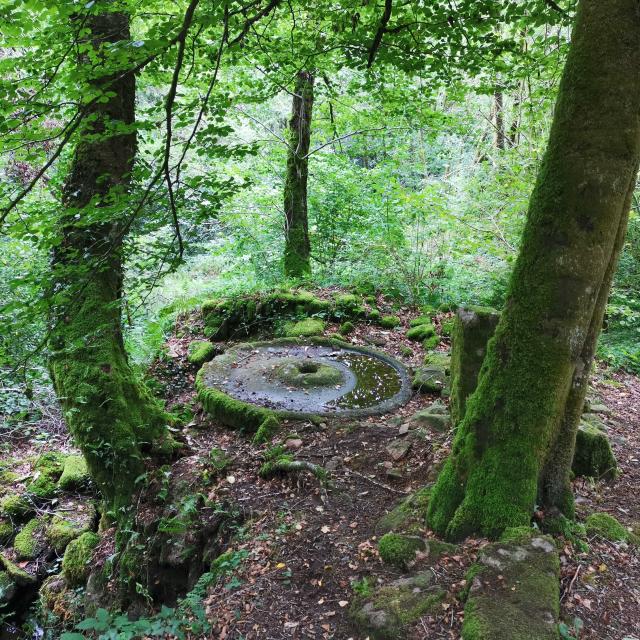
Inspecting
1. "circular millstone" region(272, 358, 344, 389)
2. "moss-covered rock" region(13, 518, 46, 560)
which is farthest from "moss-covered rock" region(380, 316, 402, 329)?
"moss-covered rock" region(13, 518, 46, 560)

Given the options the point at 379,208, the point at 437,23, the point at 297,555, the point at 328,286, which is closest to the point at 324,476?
the point at 297,555

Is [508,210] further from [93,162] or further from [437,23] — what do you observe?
[93,162]

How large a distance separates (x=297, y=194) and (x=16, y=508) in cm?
778

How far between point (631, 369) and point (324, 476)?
20.9 feet

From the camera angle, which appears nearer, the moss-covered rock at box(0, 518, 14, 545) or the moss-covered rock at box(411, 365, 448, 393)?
the moss-covered rock at box(0, 518, 14, 545)

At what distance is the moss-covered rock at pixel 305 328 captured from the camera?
798 centimetres

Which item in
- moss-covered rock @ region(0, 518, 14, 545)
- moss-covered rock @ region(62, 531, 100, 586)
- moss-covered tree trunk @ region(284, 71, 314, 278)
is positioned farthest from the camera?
moss-covered tree trunk @ region(284, 71, 314, 278)

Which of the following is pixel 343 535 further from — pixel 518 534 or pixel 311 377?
pixel 311 377

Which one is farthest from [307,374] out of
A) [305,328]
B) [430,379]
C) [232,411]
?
[305,328]

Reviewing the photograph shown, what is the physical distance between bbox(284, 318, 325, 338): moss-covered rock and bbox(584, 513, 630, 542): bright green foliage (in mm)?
5205

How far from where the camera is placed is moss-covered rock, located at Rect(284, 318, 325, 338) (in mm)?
7980

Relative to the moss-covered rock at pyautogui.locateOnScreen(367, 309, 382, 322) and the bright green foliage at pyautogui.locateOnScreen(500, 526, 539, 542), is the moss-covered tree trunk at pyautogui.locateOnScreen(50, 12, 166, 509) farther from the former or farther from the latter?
the moss-covered rock at pyautogui.locateOnScreen(367, 309, 382, 322)

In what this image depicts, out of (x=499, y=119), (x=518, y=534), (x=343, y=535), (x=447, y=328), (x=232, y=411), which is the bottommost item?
(x=232, y=411)

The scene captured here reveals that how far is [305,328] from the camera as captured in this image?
810 cm
